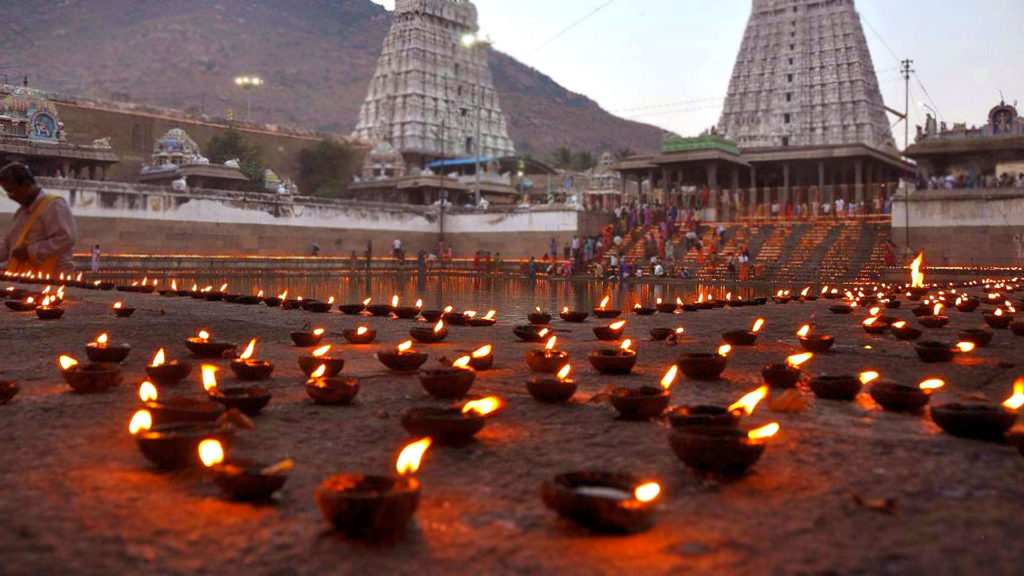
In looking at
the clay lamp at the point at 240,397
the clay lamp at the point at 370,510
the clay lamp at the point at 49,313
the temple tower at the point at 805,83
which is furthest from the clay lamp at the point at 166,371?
the temple tower at the point at 805,83

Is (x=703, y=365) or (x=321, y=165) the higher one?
(x=321, y=165)

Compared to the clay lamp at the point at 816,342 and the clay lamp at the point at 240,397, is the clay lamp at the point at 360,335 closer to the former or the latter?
the clay lamp at the point at 240,397

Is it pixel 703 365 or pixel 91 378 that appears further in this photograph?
pixel 703 365

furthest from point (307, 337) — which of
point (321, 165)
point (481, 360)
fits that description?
point (321, 165)

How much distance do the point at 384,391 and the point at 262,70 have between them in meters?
Result: 122

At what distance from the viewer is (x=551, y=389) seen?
4.33m

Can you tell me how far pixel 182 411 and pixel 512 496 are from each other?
1.59 metres

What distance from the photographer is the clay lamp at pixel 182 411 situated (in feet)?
11.3

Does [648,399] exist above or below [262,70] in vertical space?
below

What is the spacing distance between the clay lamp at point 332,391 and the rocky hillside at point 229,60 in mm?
95429

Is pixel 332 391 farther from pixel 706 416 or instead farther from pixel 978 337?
pixel 978 337

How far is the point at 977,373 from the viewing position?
18.4ft

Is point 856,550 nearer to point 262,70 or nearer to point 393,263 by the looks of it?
point 393,263

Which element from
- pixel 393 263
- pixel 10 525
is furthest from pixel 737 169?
pixel 10 525
